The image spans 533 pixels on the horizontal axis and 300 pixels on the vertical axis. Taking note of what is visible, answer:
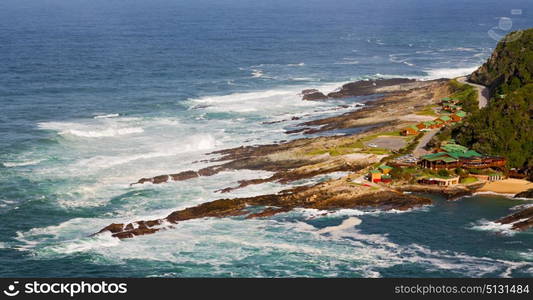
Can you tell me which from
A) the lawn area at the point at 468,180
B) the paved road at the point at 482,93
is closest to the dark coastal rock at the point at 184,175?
the lawn area at the point at 468,180

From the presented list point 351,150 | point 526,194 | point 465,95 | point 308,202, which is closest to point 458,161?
point 526,194

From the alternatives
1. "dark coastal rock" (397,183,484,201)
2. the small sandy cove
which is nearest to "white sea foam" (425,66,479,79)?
the small sandy cove

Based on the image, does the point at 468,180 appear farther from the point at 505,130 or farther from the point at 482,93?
the point at 482,93

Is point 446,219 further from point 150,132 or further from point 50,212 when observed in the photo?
point 150,132

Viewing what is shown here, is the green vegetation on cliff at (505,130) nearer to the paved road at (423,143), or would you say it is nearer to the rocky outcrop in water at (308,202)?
the paved road at (423,143)

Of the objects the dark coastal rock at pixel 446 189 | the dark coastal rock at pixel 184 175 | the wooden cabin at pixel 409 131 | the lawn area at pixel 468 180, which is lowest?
the dark coastal rock at pixel 446 189

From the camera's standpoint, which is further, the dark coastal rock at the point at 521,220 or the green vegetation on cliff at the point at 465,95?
the green vegetation on cliff at the point at 465,95

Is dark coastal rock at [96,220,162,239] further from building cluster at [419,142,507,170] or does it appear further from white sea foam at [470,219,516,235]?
building cluster at [419,142,507,170]

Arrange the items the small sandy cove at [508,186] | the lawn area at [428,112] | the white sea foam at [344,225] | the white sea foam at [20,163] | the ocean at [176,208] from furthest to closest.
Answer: the lawn area at [428,112]
the white sea foam at [20,163]
the small sandy cove at [508,186]
the white sea foam at [344,225]
the ocean at [176,208]
